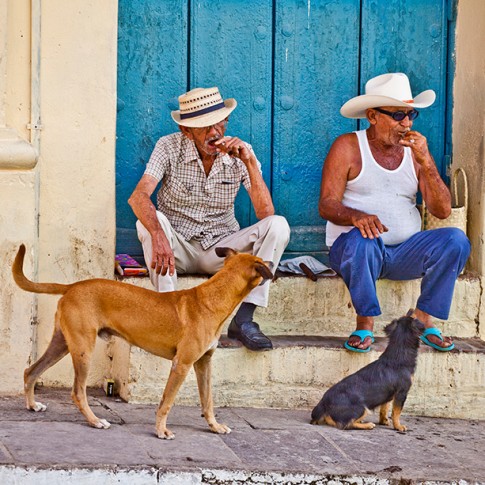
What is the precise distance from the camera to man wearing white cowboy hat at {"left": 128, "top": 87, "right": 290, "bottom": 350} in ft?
22.4

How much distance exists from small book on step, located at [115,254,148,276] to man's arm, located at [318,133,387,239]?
45.3 inches

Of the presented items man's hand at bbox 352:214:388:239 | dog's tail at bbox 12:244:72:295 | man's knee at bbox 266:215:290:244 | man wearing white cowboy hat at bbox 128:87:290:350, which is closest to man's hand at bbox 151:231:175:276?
man wearing white cowboy hat at bbox 128:87:290:350

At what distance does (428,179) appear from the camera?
7156 mm

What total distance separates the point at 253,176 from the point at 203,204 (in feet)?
1.29

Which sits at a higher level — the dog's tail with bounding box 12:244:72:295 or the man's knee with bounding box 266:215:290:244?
the man's knee with bounding box 266:215:290:244

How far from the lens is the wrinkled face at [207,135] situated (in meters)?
6.99

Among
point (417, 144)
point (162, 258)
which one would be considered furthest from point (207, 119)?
point (417, 144)

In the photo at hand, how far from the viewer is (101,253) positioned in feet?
23.2

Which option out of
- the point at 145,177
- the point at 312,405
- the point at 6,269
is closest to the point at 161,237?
the point at 145,177

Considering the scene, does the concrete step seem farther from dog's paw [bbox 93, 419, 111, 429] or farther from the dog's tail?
the dog's tail

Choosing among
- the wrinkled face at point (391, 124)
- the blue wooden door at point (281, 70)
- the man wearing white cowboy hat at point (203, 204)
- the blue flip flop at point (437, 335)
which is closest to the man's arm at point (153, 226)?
the man wearing white cowboy hat at point (203, 204)

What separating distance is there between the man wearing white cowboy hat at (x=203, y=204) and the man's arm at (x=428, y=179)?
0.92 metres

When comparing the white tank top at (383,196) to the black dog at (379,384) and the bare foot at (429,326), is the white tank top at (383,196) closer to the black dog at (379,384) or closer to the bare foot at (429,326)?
the bare foot at (429,326)

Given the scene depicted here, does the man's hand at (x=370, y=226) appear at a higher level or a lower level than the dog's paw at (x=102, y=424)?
higher
